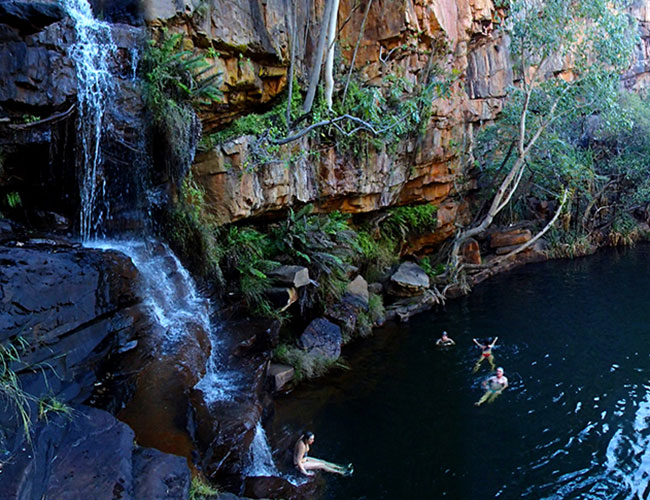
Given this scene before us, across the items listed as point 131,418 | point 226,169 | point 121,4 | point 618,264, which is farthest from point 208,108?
point 618,264

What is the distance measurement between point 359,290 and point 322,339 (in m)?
2.24

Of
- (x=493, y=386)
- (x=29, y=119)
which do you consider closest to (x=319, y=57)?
(x=29, y=119)

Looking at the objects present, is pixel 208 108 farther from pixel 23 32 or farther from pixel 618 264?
pixel 618 264

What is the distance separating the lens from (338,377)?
8906 millimetres

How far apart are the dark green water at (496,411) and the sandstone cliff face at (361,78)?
12.0ft

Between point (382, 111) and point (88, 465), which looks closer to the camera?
point (88, 465)

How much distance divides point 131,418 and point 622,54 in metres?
14.9

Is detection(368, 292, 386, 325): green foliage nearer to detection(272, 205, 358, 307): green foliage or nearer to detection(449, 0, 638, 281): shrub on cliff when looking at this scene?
detection(272, 205, 358, 307): green foliage

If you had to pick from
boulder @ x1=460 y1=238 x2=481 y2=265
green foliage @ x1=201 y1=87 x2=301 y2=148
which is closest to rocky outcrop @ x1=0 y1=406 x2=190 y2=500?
green foliage @ x1=201 y1=87 x2=301 y2=148

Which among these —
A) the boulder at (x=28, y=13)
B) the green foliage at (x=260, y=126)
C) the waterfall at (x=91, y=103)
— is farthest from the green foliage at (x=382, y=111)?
the boulder at (x=28, y=13)

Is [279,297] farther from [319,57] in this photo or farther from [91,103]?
[319,57]

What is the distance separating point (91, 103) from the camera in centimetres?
667

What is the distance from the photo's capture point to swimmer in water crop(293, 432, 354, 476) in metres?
6.18

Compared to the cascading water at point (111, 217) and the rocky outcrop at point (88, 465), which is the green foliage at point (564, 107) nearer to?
the cascading water at point (111, 217)
